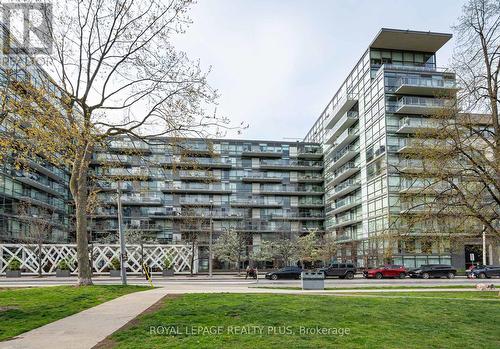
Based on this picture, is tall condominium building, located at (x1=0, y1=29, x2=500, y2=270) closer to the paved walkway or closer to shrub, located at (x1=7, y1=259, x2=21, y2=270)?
shrub, located at (x1=7, y1=259, x2=21, y2=270)

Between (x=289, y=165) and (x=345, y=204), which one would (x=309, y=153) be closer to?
(x=289, y=165)

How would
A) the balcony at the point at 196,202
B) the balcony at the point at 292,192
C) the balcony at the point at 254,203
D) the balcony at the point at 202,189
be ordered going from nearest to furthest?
1. the balcony at the point at 196,202
2. the balcony at the point at 202,189
3. the balcony at the point at 254,203
4. the balcony at the point at 292,192

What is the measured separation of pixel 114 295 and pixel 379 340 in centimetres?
1192

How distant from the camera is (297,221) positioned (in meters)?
89.8

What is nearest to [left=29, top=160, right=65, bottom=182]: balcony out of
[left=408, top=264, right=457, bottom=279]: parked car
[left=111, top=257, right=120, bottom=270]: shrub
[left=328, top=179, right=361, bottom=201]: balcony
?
[left=111, top=257, right=120, bottom=270]: shrub

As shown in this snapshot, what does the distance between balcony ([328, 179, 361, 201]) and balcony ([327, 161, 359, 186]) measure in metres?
1.04

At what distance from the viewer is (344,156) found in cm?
7462

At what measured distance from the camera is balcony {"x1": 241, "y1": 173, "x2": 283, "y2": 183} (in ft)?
297

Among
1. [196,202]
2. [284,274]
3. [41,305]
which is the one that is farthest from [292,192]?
[41,305]

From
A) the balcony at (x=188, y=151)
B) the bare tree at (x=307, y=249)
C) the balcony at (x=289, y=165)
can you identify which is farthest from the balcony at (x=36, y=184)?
the balcony at (x=188, y=151)

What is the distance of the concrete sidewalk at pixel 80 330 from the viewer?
862 centimetres

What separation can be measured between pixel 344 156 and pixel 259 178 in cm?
2127

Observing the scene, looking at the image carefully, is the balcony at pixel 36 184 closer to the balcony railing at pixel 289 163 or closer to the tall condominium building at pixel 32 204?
the tall condominium building at pixel 32 204

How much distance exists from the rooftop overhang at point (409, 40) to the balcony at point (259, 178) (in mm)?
35298
